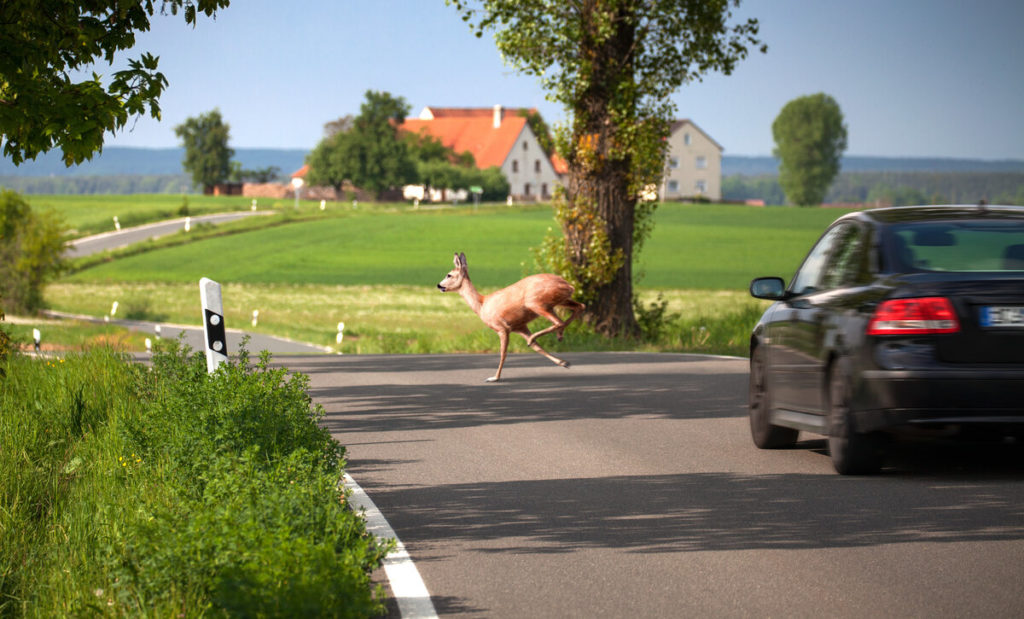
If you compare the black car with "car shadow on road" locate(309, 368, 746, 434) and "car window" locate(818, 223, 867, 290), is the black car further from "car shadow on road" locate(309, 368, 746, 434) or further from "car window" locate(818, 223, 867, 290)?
"car shadow on road" locate(309, 368, 746, 434)

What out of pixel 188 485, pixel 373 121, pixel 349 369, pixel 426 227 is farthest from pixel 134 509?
pixel 373 121

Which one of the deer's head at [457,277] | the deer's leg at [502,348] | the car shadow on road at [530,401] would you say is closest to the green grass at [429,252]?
the deer's head at [457,277]

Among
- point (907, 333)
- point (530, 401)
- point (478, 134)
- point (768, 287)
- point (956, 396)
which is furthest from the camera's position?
point (478, 134)

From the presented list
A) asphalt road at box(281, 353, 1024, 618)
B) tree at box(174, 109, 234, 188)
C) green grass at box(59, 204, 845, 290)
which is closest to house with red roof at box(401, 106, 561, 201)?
tree at box(174, 109, 234, 188)

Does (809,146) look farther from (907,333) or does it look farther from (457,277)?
(907,333)

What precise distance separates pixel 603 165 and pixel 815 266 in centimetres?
1338

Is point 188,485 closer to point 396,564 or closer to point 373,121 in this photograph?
point 396,564

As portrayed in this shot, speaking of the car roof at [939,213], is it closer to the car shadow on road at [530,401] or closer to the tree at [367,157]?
the car shadow on road at [530,401]

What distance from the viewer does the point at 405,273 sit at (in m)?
68.0

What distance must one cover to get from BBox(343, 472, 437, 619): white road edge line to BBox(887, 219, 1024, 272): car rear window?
3.77 meters

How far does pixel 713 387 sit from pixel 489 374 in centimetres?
319

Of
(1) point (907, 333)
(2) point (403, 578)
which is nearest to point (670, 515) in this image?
(1) point (907, 333)

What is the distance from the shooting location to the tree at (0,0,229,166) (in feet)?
34.0

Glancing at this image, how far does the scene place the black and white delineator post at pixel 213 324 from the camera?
34.9ft
